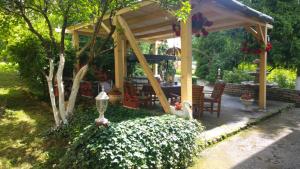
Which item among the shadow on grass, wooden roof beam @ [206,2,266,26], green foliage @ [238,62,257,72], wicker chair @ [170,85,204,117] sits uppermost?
wooden roof beam @ [206,2,266,26]

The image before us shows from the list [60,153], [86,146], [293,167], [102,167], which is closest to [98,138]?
[86,146]

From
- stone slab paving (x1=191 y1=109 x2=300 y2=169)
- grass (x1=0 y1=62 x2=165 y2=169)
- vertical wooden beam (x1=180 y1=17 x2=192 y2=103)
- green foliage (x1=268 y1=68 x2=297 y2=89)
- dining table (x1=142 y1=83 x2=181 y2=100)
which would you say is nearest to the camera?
stone slab paving (x1=191 y1=109 x2=300 y2=169)

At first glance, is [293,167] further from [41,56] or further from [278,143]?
[41,56]

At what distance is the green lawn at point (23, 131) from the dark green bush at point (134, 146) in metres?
1.39

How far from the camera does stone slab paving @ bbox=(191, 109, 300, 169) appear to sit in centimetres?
417

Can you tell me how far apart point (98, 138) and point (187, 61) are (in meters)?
2.50

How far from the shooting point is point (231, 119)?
669 cm

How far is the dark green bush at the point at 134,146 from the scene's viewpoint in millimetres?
3164

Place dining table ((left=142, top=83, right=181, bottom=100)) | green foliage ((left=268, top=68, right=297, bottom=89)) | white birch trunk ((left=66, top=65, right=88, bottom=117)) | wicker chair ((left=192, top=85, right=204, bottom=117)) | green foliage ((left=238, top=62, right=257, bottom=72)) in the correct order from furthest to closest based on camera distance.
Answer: green foliage ((left=238, top=62, right=257, bottom=72)), green foliage ((left=268, top=68, right=297, bottom=89)), dining table ((left=142, top=83, right=181, bottom=100)), wicker chair ((left=192, top=85, right=204, bottom=117)), white birch trunk ((left=66, top=65, right=88, bottom=117))

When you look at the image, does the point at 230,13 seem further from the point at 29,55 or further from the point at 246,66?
the point at 246,66

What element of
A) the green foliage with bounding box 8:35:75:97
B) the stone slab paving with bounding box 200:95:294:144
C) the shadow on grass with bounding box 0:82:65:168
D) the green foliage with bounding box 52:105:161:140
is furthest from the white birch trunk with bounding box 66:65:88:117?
the stone slab paving with bounding box 200:95:294:144

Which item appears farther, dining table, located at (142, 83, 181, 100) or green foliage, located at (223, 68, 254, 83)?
green foliage, located at (223, 68, 254, 83)

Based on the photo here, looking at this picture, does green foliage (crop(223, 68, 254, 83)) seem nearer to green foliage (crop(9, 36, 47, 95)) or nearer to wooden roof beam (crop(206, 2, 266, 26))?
wooden roof beam (crop(206, 2, 266, 26))

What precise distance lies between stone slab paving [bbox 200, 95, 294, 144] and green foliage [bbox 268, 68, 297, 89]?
1871mm
